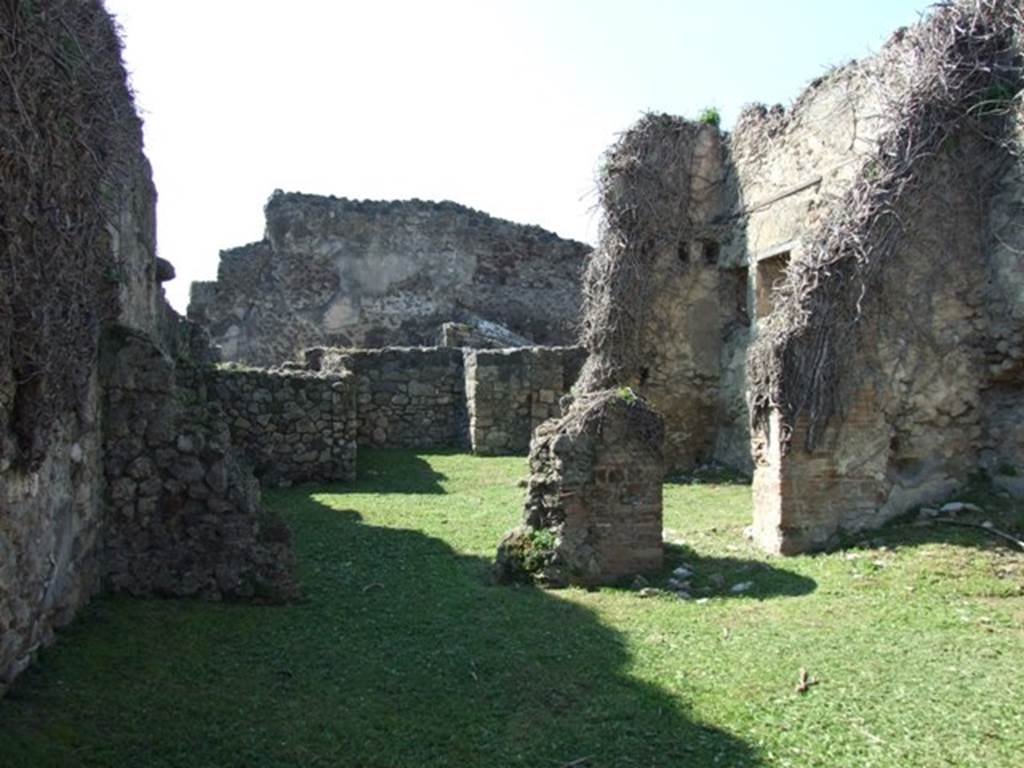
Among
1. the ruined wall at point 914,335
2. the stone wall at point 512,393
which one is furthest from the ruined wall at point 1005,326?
the stone wall at point 512,393

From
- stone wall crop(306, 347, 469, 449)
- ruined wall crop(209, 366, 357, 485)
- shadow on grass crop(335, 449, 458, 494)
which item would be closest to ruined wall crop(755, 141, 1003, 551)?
shadow on grass crop(335, 449, 458, 494)

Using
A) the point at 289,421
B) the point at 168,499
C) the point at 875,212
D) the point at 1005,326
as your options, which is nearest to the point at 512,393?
the point at 289,421

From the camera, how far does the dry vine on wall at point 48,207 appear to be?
4.01m

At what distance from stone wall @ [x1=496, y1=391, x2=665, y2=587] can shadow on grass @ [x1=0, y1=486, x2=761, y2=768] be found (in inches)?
19.0

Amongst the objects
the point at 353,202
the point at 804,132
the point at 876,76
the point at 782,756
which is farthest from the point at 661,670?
the point at 353,202

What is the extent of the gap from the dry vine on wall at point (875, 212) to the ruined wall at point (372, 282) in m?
12.5

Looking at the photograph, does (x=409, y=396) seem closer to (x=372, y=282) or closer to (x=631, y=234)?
(x=631, y=234)

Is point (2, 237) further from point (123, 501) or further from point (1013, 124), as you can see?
point (1013, 124)

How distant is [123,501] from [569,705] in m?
3.22

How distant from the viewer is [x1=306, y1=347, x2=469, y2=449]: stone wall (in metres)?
14.2

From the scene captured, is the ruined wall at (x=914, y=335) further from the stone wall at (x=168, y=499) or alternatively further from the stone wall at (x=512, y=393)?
the stone wall at (x=512, y=393)

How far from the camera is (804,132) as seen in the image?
1112 cm

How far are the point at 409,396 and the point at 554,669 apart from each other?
9594 millimetres

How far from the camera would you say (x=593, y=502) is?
7.07 meters
